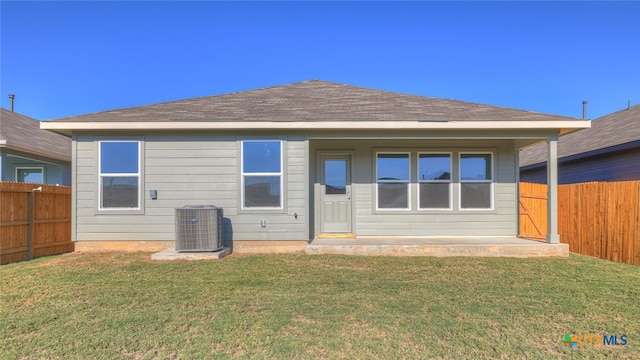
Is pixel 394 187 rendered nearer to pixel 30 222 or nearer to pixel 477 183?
pixel 477 183

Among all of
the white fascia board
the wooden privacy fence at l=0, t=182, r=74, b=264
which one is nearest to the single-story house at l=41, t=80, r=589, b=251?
the white fascia board

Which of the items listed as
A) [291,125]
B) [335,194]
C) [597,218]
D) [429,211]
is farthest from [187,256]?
[597,218]

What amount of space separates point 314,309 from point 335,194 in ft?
14.9

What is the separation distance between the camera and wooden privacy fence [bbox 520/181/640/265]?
19.7 ft

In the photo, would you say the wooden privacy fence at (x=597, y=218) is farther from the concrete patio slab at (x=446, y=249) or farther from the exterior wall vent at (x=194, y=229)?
the exterior wall vent at (x=194, y=229)

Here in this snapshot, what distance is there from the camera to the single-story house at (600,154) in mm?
8414

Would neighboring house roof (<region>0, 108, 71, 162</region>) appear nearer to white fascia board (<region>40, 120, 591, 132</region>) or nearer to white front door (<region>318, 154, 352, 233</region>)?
white fascia board (<region>40, 120, 591, 132</region>)

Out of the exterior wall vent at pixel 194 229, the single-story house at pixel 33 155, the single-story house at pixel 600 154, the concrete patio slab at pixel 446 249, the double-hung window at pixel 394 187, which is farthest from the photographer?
the single-story house at pixel 33 155

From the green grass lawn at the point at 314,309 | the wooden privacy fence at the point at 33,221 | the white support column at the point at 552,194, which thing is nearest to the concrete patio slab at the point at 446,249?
the white support column at the point at 552,194

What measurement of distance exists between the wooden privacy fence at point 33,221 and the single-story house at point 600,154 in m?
13.7

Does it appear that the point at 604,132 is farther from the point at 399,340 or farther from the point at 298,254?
the point at 399,340

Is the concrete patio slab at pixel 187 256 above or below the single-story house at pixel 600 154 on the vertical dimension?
below

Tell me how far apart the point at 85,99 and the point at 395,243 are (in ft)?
72.3

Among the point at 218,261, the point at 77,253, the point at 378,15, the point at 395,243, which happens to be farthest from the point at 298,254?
the point at 378,15
